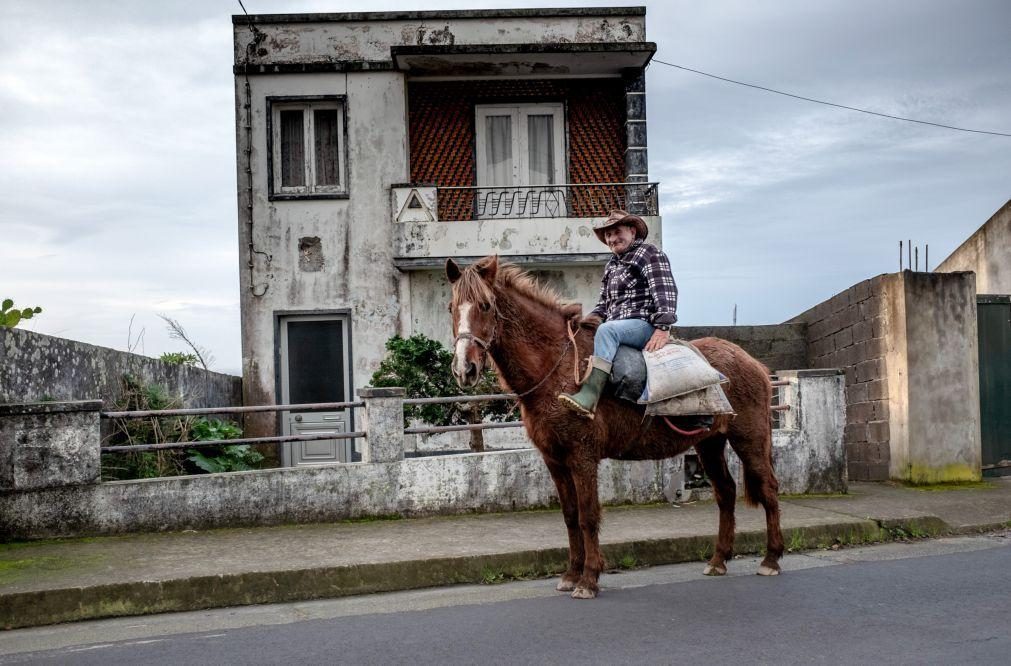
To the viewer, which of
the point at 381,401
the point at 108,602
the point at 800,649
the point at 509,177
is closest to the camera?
the point at 800,649

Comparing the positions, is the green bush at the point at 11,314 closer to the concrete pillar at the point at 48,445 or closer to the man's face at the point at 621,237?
the concrete pillar at the point at 48,445

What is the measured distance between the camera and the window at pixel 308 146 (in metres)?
15.8

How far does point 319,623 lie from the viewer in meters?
5.21

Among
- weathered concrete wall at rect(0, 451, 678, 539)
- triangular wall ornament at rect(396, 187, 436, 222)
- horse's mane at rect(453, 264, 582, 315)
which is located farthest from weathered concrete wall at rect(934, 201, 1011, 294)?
horse's mane at rect(453, 264, 582, 315)

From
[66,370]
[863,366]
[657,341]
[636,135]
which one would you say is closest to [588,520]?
[657,341]

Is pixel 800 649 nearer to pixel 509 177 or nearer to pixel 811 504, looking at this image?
pixel 811 504

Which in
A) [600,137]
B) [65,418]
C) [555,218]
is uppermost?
[600,137]

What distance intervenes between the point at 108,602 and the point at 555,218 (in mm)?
10849

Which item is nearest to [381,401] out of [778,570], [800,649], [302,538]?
[302,538]

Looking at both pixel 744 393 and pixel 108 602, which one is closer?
pixel 108 602

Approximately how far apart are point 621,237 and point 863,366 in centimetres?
647

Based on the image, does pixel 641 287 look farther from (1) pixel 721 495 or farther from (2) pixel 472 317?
(1) pixel 721 495

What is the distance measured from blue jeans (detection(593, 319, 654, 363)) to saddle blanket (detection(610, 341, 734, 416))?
0.06m

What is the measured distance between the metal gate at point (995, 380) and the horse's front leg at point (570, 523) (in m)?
7.50
